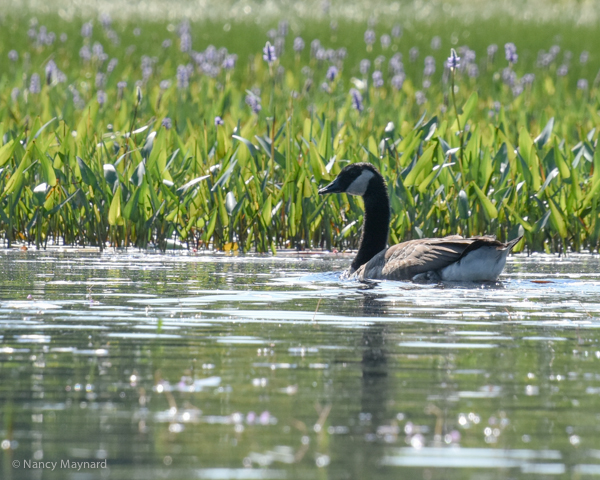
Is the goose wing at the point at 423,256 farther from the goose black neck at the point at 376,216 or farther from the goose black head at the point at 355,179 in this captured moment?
the goose black head at the point at 355,179

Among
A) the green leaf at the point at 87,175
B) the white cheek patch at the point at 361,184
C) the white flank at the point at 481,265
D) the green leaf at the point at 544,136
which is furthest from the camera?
the green leaf at the point at 544,136

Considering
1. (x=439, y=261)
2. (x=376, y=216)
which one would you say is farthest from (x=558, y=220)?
(x=439, y=261)

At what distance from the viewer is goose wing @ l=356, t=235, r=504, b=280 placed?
8.96 meters

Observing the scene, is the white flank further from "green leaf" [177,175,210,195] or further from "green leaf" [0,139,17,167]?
"green leaf" [0,139,17,167]

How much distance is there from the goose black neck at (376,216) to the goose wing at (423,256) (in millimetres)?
862

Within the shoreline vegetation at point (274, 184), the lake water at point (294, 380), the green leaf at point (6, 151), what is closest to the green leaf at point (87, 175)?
the shoreline vegetation at point (274, 184)

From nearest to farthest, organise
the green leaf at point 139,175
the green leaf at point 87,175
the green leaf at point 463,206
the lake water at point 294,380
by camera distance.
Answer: the lake water at point 294,380 → the green leaf at point 463,206 → the green leaf at point 87,175 → the green leaf at point 139,175

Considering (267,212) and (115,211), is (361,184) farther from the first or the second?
(115,211)

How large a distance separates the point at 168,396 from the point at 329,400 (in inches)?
23.9

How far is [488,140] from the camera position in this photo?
1352 centimetres

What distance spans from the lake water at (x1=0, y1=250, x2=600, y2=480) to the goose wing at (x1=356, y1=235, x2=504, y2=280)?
20.5 inches

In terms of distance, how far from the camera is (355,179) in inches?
414

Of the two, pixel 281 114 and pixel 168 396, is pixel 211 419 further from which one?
pixel 281 114

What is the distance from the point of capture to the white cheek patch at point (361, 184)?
1052 cm
